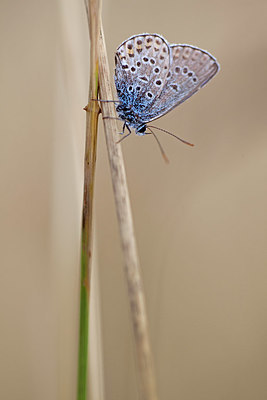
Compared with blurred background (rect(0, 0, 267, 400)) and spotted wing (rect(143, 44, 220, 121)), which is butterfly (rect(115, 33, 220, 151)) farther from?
blurred background (rect(0, 0, 267, 400))

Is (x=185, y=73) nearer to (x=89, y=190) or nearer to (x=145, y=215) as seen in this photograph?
(x=89, y=190)

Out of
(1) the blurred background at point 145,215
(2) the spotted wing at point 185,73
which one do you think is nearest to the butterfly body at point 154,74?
(2) the spotted wing at point 185,73

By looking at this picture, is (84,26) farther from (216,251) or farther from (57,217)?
(216,251)

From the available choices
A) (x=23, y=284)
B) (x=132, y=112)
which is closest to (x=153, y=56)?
(x=132, y=112)

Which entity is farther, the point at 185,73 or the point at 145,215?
the point at 145,215

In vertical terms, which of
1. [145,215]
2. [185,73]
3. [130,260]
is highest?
[185,73]

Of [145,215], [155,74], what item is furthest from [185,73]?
[145,215]

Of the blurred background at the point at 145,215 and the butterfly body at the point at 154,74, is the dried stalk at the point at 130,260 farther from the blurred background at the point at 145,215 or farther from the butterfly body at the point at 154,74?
the blurred background at the point at 145,215
